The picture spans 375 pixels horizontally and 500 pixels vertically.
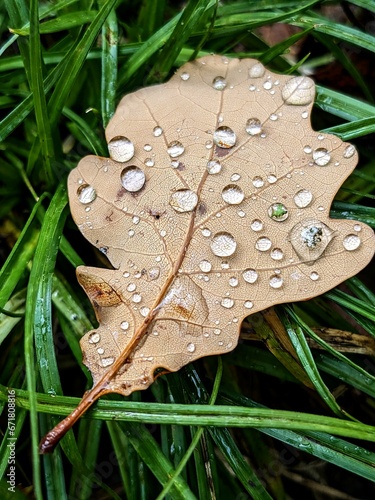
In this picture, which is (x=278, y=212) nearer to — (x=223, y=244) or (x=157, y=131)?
(x=223, y=244)

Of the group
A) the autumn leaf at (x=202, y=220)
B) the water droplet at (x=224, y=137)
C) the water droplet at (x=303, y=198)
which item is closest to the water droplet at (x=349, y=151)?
the autumn leaf at (x=202, y=220)

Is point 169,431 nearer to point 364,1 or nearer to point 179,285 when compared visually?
point 179,285

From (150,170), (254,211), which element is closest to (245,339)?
(254,211)

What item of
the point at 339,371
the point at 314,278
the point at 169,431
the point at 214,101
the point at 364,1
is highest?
the point at 364,1

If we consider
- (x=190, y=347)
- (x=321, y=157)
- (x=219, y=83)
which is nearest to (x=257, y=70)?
(x=219, y=83)

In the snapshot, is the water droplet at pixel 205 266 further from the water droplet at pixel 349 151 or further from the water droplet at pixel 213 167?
the water droplet at pixel 349 151
